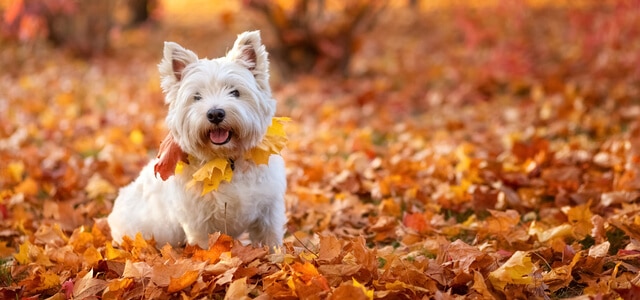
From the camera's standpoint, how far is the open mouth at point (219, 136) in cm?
337

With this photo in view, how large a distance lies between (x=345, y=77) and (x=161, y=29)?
25.8 feet

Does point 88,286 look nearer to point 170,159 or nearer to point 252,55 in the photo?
point 170,159

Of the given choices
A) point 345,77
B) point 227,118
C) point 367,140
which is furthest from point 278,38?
point 227,118

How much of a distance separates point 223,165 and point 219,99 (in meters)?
0.33

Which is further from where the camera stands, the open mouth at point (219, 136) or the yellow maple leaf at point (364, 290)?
the open mouth at point (219, 136)

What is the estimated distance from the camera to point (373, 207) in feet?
15.7

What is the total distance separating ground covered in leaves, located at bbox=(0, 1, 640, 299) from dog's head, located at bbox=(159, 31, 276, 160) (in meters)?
0.47

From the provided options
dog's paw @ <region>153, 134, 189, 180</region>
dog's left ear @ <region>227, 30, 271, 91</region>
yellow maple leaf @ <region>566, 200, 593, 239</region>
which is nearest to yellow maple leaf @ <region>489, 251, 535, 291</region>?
yellow maple leaf @ <region>566, 200, 593, 239</region>

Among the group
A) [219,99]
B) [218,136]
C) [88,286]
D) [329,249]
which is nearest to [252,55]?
[219,99]

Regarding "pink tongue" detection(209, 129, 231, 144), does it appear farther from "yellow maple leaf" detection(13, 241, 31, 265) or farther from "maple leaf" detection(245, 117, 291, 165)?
"yellow maple leaf" detection(13, 241, 31, 265)

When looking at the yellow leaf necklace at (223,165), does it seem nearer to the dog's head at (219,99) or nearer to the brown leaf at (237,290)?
→ the dog's head at (219,99)

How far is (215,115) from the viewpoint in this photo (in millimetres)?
3281

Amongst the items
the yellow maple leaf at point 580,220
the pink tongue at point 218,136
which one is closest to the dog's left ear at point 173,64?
the pink tongue at point 218,136

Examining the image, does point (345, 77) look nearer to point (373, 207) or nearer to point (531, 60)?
point (531, 60)
